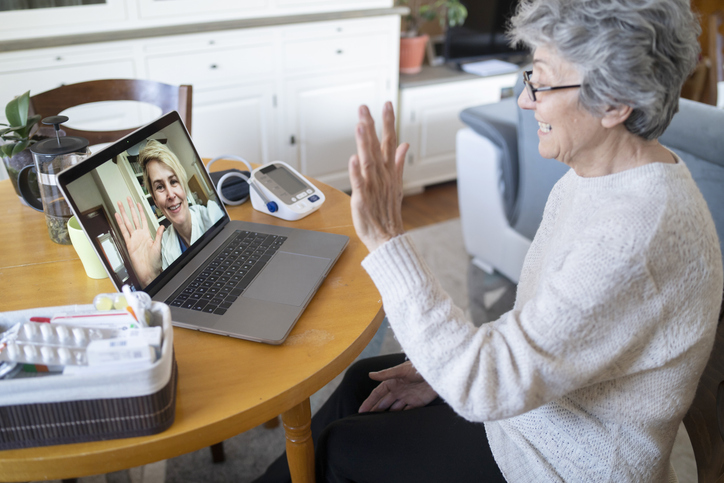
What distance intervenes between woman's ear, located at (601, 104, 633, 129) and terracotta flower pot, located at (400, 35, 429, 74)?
98.8 inches

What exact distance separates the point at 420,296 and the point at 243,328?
11.3 inches

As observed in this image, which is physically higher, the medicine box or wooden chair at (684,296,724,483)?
the medicine box

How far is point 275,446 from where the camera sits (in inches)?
64.4

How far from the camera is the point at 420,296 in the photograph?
792 mm

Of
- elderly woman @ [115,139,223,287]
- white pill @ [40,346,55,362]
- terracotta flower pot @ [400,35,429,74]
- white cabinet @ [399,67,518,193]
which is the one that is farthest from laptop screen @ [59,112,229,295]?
terracotta flower pot @ [400,35,429,74]

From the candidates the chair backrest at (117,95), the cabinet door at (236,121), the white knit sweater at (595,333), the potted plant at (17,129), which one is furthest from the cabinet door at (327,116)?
the white knit sweater at (595,333)

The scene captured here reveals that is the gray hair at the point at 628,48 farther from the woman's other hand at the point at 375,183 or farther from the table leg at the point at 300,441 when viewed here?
the table leg at the point at 300,441

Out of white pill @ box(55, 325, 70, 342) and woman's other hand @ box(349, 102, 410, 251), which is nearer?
white pill @ box(55, 325, 70, 342)

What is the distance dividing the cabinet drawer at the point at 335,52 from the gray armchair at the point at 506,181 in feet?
2.68

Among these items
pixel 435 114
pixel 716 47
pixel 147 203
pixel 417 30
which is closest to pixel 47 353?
pixel 147 203

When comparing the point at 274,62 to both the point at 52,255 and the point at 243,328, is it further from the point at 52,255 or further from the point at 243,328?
the point at 243,328

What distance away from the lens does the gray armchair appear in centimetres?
169

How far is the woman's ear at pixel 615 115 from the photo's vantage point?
0.83 meters

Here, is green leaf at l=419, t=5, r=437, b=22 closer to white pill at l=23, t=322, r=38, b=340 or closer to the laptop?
the laptop
